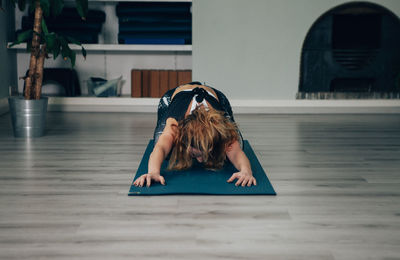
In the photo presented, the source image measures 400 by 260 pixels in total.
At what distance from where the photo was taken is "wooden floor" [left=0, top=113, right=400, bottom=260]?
144 cm

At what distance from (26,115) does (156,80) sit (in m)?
Answer: 1.52

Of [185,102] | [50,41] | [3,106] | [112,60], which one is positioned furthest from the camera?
[112,60]

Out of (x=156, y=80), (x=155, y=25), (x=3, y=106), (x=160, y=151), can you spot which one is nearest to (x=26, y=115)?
(x=3, y=106)

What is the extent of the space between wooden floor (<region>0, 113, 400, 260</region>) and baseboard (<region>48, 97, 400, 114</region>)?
1.31 meters

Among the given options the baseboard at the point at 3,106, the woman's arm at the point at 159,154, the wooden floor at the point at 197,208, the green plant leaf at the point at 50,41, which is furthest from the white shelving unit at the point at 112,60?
the woman's arm at the point at 159,154

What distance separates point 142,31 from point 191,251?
3.16m

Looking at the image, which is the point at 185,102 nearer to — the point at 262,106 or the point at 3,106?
the point at 262,106

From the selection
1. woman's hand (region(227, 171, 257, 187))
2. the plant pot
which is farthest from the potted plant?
woman's hand (region(227, 171, 257, 187))

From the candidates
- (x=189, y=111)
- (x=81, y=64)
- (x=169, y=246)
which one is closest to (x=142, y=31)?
(x=81, y=64)

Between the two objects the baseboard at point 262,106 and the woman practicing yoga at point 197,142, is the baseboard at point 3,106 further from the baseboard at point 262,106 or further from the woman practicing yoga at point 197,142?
the woman practicing yoga at point 197,142

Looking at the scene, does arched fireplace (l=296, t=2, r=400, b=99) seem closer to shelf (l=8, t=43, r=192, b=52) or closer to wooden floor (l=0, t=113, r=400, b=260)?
shelf (l=8, t=43, r=192, b=52)

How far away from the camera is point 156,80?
4.34m

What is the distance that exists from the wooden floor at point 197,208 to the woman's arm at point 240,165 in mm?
144

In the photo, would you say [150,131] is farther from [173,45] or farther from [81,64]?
[81,64]
